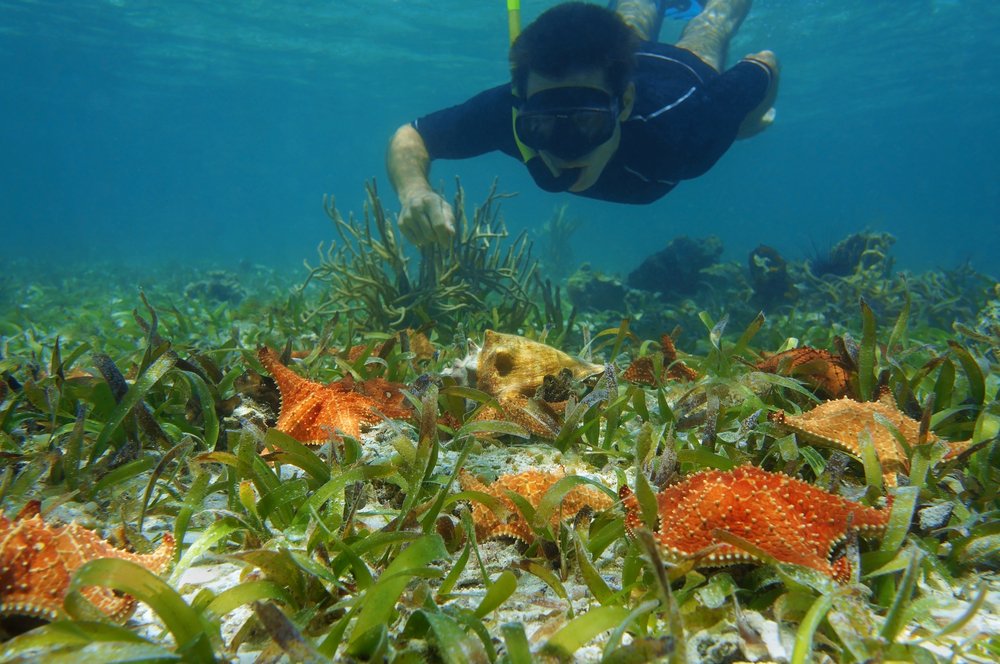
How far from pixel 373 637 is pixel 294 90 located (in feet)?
185

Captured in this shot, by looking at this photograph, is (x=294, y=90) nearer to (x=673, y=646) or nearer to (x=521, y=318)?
(x=521, y=318)

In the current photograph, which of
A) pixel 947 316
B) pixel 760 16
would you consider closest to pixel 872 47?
pixel 760 16

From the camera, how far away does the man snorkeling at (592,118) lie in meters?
4.55

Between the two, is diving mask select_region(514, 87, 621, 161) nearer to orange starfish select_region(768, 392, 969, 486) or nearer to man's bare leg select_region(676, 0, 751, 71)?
orange starfish select_region(768, 392, 969, 486)

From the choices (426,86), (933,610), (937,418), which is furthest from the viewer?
(426,86)

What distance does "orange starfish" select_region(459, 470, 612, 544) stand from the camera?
4.89 feet

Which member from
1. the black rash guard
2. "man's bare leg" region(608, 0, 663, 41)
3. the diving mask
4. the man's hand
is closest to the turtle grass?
the man's hand

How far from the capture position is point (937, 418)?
80.4 inches

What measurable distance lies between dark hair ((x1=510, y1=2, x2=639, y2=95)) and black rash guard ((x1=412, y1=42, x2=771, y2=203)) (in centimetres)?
55

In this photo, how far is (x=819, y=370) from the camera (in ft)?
8.40

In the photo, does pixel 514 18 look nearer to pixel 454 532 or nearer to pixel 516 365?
pixel 516 365

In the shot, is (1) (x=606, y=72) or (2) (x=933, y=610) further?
(1) (x=606, y=72)

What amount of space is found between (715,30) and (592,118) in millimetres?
4615

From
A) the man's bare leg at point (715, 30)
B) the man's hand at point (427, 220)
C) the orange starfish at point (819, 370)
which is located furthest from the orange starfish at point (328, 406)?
the man's bare leg at point (715, 30)
